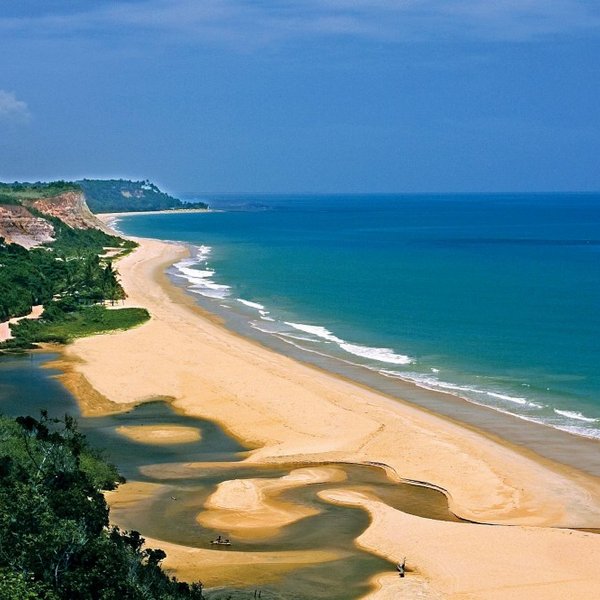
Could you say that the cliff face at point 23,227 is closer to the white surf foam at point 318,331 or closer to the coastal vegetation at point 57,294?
the coastal vegetation at point 57,294

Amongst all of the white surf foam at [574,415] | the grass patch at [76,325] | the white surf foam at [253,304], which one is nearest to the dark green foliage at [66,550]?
the white surf foam at [574,415]

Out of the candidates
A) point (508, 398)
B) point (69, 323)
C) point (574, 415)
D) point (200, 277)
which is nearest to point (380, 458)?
point (574, 415)

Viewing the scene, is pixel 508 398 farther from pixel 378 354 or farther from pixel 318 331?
pixel 318 331

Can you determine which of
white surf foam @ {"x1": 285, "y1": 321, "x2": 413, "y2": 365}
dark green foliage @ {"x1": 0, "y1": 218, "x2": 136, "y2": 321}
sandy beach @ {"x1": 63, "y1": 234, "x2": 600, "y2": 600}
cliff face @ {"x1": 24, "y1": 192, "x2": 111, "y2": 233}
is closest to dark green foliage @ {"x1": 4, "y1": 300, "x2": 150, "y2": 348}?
sandy beach @ {"x1": 63, "y1": 234, "x2": 600, "y2": 600}

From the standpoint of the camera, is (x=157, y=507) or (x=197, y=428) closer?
(x=157, y=507)

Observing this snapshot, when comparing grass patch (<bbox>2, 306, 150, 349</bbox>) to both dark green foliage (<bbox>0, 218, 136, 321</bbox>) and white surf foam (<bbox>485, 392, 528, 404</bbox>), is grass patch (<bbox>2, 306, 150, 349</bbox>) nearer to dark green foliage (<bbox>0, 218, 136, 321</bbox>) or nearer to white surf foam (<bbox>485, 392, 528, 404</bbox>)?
dark green foliage (<bbox>0, 218, 136, 321</bbox>)

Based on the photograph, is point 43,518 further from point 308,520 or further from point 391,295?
point 391,295

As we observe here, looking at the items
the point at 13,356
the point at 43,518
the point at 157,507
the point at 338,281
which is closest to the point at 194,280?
the point at 338,281

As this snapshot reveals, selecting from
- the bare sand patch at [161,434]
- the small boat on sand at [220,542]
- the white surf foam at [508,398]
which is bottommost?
the small boat on sand at [220,542]
